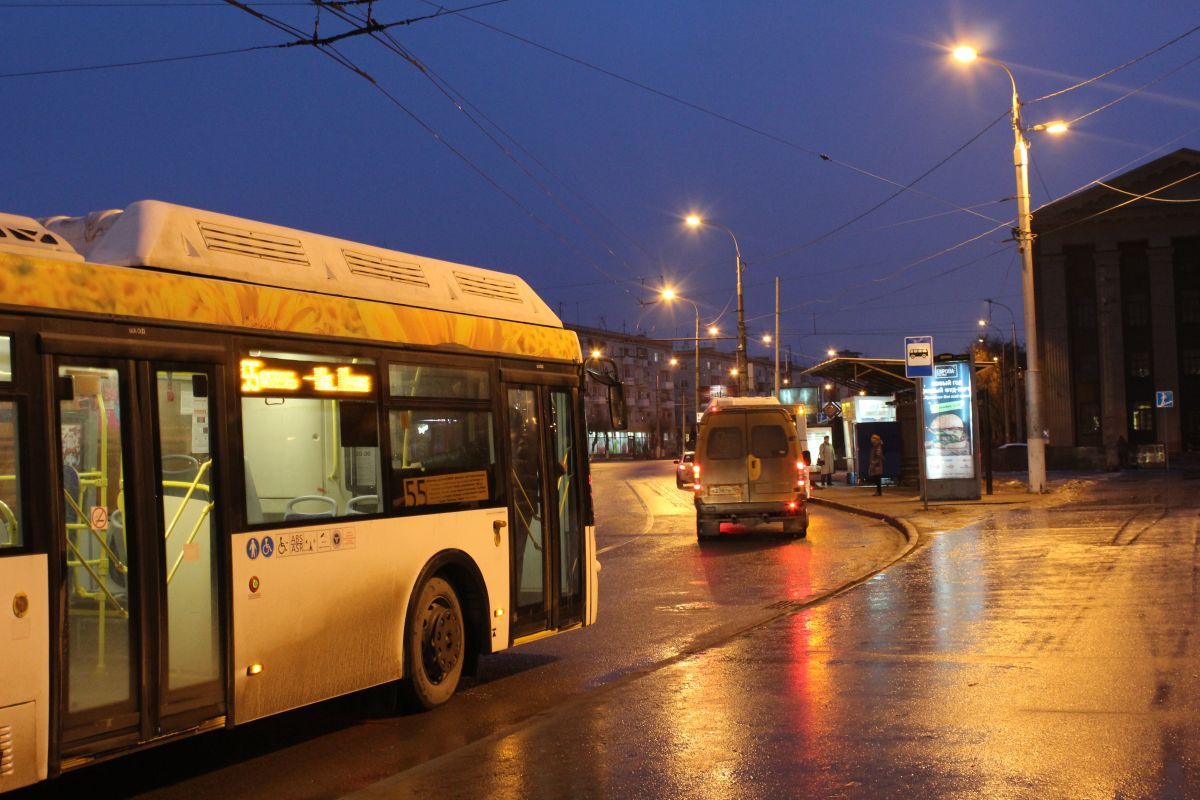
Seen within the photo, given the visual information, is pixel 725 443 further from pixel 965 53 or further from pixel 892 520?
pixel 965 53

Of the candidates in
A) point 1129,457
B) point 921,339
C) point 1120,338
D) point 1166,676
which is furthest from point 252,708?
point 1120,338

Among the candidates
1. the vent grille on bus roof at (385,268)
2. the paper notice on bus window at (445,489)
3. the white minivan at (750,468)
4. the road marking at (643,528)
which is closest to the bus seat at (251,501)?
the paper notice on bus window at (445,489)

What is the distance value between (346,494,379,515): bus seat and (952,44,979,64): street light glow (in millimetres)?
22479

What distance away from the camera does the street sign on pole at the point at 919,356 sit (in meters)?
27.5

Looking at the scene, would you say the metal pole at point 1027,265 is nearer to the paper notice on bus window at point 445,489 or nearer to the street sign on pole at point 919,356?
the street sign on pole at point 919,356

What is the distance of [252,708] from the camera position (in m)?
7.30

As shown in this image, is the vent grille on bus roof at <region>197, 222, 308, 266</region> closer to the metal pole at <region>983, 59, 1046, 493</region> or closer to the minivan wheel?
the minivan wheel

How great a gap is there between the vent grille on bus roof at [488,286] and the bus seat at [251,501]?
2883 mm

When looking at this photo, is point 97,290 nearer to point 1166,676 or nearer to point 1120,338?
point 1166,676

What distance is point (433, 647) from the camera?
29.6 ft

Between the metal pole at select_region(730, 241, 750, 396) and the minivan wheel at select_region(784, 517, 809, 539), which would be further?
the metal pole at select_region(730, 241, 750, 396)


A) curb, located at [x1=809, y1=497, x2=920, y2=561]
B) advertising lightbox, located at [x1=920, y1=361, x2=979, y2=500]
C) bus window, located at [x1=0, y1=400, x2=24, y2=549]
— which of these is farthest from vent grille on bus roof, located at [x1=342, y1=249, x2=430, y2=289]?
advertising lightbox, located at [x1=920, y1=361, x2=979, y2=500]

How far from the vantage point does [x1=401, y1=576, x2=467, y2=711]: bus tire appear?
8.74m

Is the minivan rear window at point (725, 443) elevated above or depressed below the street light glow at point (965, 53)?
below
